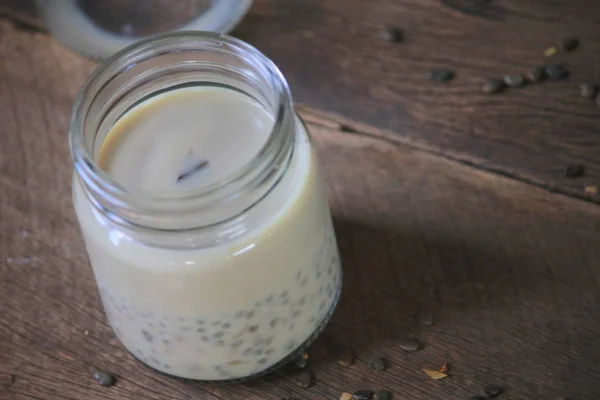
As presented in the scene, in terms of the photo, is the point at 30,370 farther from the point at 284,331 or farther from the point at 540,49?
the point at 540,49

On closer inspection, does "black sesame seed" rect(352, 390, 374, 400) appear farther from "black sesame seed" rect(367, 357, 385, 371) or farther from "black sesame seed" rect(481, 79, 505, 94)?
"black sesame seed" rect(481, 79, 505, 94)

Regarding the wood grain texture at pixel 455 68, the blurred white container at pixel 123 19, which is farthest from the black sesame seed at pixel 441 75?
the blurred white container at pixel 123 19

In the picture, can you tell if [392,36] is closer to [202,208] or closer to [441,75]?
[441,75]

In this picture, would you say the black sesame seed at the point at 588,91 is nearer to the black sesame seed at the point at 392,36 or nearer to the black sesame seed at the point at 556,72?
the black sesame seed at the point at 556,72

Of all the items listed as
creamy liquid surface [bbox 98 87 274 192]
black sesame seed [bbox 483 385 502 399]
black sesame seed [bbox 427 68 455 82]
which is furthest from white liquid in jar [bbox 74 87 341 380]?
black sesame seed [bbox 427 68 455 82]

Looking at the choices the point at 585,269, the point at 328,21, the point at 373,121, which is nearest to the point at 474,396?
the point at 585,269

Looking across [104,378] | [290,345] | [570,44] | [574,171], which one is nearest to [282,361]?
[290,345]
